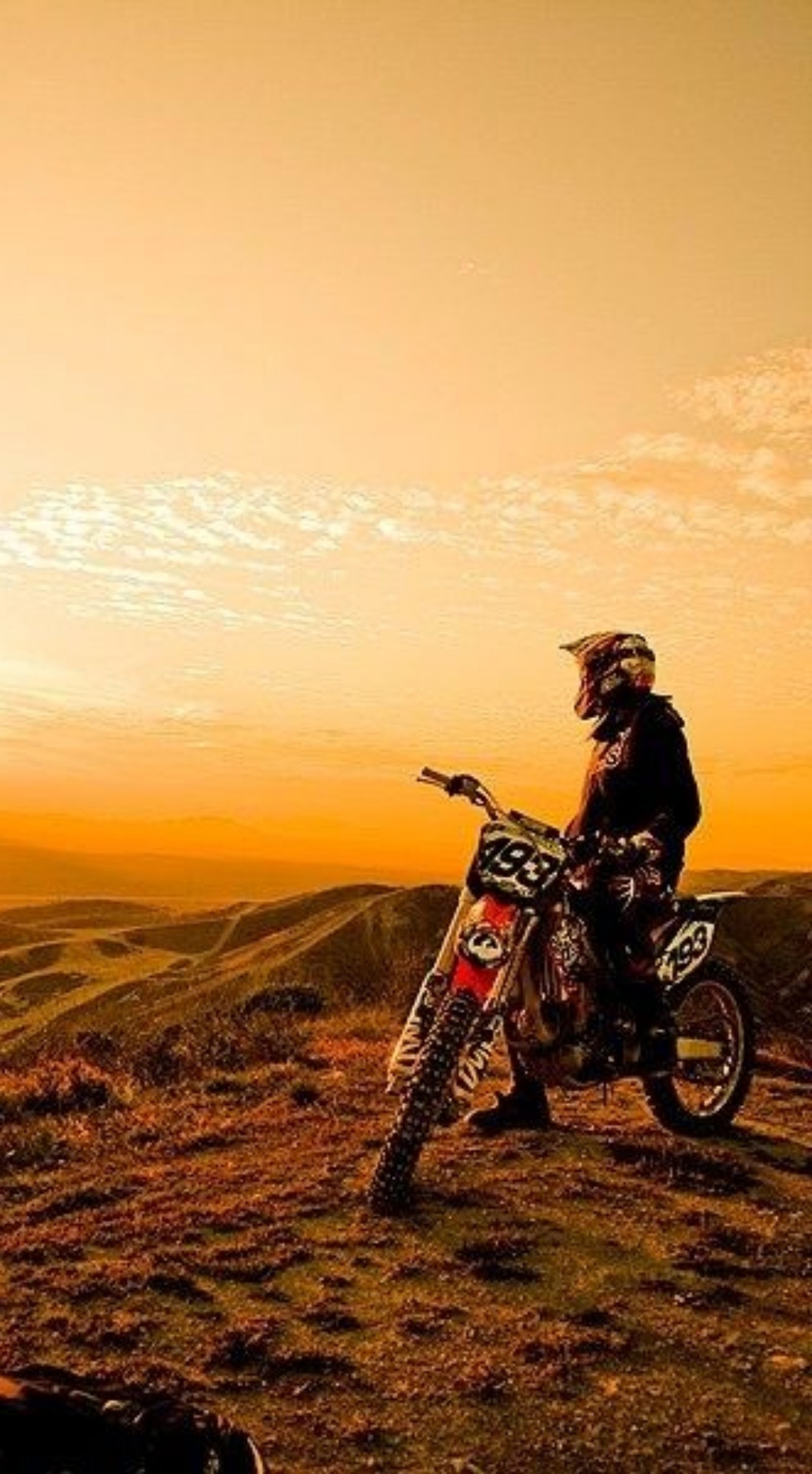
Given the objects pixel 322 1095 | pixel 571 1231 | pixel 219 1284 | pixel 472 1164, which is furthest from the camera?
pixel 322 1095

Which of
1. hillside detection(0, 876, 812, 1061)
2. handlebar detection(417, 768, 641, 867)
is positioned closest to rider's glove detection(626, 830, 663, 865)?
handlebar detection(417, 768, 641, 867)

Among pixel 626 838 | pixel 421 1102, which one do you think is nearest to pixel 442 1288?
pixel 421 1102

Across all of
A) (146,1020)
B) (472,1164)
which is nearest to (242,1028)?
(472,1164)

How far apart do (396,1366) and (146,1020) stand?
5585 cm

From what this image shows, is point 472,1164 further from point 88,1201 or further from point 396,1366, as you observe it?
point 396,1366

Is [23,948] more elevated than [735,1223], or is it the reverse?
[735,1223]

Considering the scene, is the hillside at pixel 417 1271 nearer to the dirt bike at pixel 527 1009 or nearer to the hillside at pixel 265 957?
the dirt bike at pixel 527 1009

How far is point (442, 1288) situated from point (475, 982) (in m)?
2.06

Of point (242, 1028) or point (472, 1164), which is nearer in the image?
point (472, 1164)

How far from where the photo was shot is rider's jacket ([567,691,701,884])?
8312mm

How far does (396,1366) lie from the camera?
4.93 metres

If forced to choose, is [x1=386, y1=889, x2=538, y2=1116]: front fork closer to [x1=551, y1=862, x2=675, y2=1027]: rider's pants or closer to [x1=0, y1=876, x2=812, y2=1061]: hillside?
[x1=551, y1=862, x2=675, y2=1027]: rider's pants

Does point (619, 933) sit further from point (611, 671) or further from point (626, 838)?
point (611, 671)

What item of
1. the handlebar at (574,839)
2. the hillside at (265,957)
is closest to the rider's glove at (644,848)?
the handlebar at (574,839)
